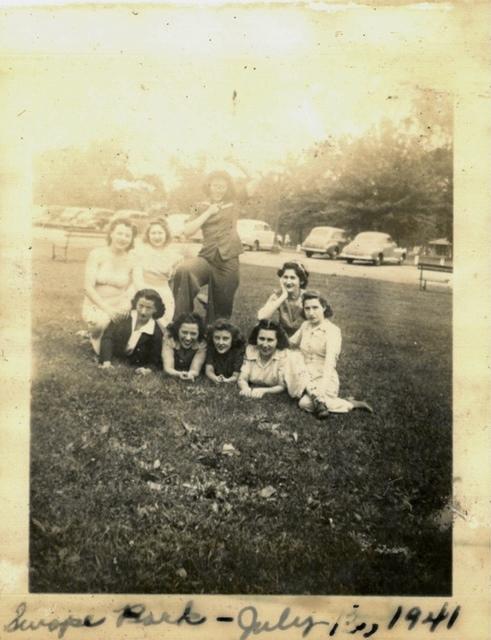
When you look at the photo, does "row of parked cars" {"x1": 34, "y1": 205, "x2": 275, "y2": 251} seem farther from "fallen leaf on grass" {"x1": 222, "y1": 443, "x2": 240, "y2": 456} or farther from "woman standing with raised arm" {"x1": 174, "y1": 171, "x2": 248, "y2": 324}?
"fallen leaf on grass" {"x1": 222, "y1": 443, "x2": 240, "y2": 456}

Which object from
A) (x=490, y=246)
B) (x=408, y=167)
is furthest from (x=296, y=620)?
(x=408, y=167)

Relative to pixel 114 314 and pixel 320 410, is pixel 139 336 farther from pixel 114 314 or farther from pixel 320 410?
pixel 320 410

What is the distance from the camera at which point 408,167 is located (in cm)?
282

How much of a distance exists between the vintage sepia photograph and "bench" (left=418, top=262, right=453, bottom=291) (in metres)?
0.01

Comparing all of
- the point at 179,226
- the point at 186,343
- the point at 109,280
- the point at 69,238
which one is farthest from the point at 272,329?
the point at 69,238

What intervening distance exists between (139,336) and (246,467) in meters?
0.77

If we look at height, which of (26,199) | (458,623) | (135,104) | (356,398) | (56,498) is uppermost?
(135,104)

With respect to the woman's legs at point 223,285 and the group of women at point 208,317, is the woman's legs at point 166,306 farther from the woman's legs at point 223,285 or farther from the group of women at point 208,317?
the woman's legs at point 223,285

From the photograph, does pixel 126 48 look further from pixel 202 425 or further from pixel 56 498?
pixel 56 498

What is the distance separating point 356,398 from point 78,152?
66.9 inches

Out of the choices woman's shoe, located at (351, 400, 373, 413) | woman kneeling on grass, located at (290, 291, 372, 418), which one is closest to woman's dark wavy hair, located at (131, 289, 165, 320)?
woman kneeling on grass, located at (290, 291, 372, 418)

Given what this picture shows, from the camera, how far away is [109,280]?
278 centimetres

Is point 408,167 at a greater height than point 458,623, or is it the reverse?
point 408,167

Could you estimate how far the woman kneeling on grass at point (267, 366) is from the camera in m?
2.78
